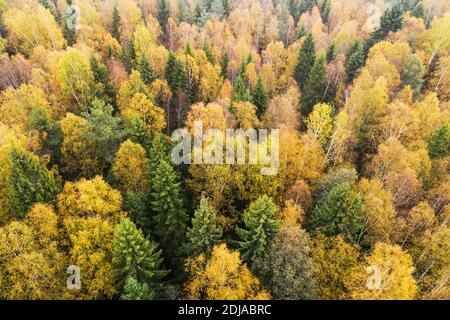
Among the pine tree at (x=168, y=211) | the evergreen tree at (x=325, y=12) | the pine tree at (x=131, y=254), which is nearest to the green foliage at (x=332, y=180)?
the pine tree at (x=168, y=211)

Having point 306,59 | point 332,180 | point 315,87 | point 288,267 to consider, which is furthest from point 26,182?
point 306,59

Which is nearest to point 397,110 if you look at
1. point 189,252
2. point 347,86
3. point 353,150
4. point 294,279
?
point 353,150

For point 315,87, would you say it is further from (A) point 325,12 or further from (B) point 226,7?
(A) point 325,12

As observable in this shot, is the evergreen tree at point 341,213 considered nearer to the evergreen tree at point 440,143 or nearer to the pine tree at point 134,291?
the pine tree at point 134,291

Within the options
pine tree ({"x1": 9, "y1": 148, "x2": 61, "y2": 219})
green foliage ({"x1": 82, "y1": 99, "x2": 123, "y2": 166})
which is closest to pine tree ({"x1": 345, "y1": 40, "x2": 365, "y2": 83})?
green foliage ({"x1": 82, "y1": 99, "x2": 123, "y2": 166})

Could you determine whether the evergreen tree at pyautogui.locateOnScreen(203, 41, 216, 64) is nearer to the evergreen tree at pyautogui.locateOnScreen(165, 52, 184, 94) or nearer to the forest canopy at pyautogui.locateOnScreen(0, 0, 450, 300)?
the forest canopy at pyautogui.locateOnScreen(0, 0, 450, 300)

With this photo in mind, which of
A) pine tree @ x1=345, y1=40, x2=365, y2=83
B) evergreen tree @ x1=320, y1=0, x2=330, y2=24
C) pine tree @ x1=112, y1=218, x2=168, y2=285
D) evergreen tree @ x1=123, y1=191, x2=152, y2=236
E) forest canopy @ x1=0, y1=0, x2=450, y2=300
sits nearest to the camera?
pine tree @ x1=112, y1=218, x2=168, y2=285
